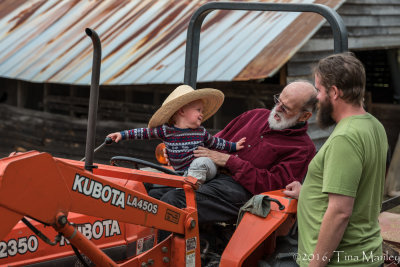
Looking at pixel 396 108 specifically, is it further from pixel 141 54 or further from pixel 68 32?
pixel 68 32

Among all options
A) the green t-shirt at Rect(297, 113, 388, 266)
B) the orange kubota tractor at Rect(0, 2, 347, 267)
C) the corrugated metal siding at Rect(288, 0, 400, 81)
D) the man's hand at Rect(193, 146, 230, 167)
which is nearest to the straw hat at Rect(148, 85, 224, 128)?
the man's hand at Rect(193, 146, 230, 167)

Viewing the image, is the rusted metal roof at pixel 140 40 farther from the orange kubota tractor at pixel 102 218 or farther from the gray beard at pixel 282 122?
the orange kubota tractor at pixel 102 218

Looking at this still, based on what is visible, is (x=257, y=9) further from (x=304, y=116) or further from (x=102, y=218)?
(x=102, y=218)

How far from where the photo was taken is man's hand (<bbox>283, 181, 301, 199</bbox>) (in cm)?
325

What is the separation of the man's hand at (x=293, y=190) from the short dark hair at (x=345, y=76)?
2.89 ft

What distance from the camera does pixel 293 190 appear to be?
3.26m

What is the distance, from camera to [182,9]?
938 cm

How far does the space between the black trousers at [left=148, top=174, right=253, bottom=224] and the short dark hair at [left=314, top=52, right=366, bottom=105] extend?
109 centimetres

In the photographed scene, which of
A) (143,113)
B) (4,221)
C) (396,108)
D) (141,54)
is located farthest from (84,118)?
(4,221)

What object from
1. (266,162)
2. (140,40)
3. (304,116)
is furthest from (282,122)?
(140,40)

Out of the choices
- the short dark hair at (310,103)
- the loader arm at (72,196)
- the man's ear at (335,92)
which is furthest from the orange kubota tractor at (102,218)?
the man's ear at (335,92)

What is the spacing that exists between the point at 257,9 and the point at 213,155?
0.94 meters

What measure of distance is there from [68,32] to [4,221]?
852 centimetres

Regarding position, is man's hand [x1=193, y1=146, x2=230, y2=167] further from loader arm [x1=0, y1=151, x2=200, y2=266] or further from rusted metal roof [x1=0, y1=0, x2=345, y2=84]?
rusted metal roof [x1=0, y1=0, x2=345, y2=84]
